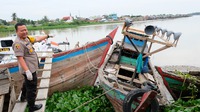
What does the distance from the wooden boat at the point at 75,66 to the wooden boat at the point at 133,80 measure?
1.77ft

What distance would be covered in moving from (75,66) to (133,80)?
7.32 ft

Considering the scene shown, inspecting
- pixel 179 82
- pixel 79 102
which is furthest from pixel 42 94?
pixel 179 82

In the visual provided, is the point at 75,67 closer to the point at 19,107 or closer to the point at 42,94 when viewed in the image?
the point at 42,94

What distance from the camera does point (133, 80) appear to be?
5.73m

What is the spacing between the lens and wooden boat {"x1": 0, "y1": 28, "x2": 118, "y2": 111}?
6703 millimetres

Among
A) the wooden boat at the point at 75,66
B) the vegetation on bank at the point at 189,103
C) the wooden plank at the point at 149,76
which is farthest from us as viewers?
the wooden boat at the point at 75,66

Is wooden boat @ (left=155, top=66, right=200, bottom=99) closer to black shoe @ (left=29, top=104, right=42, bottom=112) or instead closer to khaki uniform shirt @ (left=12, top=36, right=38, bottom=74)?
black shoe @ (left=29, top=104, right=42, bottom=112)

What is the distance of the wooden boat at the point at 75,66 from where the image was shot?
6703 mm

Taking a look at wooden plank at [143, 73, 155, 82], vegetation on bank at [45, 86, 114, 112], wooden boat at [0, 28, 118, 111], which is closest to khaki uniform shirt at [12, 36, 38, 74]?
vegetation on bank at [45, 86, 114, 112]

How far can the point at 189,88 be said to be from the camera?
578 centimetres

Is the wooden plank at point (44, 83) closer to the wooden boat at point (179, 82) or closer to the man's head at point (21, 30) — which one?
the man's head at point (21, 30)

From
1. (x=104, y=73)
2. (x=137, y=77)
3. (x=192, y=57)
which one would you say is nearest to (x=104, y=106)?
(x=104, y=73)

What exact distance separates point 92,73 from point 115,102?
9.39 feet

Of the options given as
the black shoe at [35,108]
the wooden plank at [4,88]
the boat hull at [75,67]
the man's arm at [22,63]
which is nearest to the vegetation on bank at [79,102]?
the boat hull at [75,67]
